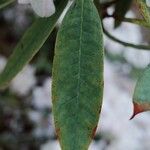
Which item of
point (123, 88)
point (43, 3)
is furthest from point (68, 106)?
point (123, 88)

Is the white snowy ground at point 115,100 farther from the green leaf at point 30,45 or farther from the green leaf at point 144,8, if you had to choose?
the green leaf at point 144,8

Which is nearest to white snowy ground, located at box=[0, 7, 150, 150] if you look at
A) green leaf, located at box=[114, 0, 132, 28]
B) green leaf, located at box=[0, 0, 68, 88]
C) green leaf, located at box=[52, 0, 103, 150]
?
green leaf, located at box=[114, 0, 132, 28]

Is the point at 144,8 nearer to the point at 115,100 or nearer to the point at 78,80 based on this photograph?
the point at 78,80

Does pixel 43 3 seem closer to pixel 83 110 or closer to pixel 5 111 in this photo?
pixel 83 110

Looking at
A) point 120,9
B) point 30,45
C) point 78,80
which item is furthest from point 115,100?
point 78,80

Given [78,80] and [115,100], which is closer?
[78,80]

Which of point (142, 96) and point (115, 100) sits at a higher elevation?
point (142, 96)

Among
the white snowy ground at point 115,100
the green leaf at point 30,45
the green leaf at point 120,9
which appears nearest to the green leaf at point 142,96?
the green leaf at point 30,45
